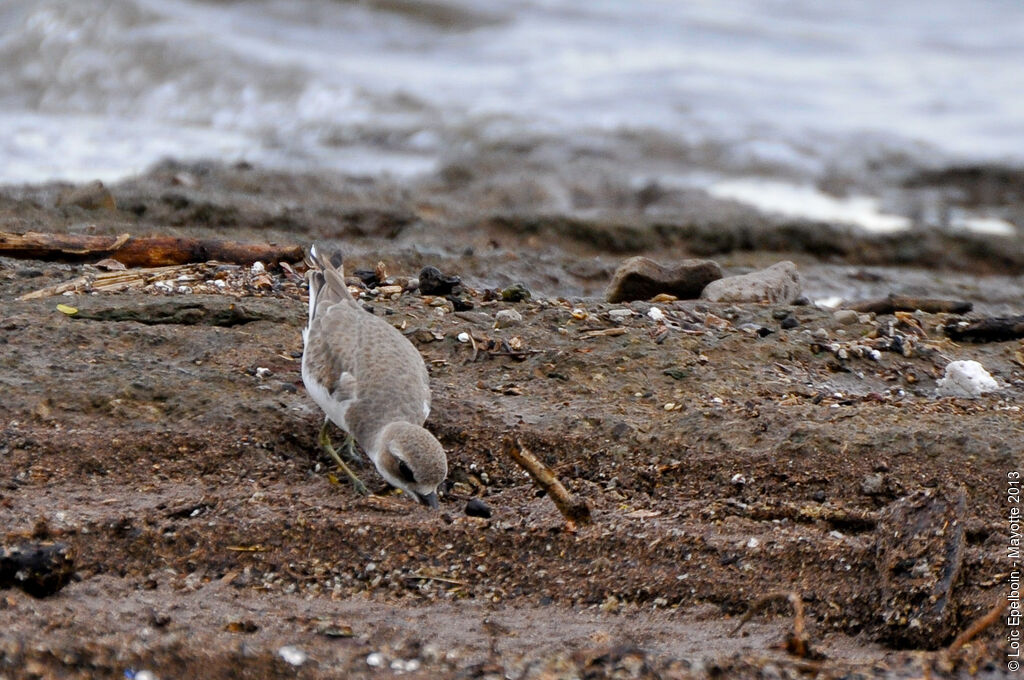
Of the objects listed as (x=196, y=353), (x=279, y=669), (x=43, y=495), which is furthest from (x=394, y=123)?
(x=279, y=669)

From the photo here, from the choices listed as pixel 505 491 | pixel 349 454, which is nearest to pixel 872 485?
pixel 505 491

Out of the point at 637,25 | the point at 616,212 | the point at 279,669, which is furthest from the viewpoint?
the point at 637,25

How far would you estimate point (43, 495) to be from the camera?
15.7 ft

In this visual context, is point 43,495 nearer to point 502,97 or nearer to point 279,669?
point 279,669

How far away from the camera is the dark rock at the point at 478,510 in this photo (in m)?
4.94

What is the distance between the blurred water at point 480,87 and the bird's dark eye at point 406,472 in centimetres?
768

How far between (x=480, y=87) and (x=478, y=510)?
42.1ft

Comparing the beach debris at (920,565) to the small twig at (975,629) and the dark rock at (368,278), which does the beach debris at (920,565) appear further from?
the dark rock at (368,278)

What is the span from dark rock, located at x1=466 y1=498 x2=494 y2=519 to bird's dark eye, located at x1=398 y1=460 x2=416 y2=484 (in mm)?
255

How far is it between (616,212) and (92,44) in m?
9.57

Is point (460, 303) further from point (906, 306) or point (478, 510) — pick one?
point (906, 306)

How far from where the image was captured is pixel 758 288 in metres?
7.28

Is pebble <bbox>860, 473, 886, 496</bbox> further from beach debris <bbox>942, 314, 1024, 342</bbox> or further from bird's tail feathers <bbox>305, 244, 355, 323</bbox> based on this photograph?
bird's tail feathers <bbox>305, 244, 355, 323</bbox>

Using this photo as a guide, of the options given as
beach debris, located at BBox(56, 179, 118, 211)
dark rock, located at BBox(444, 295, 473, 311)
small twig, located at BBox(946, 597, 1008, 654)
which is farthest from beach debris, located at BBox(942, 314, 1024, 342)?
beach debris, located at BBox(56, 179, 118, 211)
